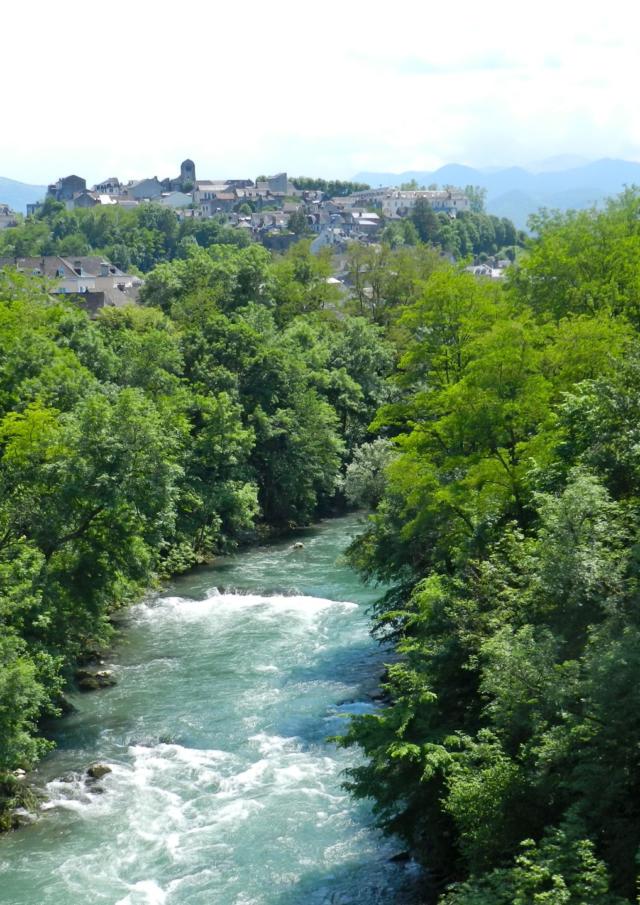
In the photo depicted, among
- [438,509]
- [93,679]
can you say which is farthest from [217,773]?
[438,509]

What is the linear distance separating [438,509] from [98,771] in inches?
431

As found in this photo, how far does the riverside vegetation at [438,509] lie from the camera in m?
15.8

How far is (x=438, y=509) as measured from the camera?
2698 centimetres

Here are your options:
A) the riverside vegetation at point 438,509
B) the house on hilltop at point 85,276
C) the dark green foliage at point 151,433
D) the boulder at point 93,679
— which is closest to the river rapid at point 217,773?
the boulder at point 93,679

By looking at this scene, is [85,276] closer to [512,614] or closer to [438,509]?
[438,509]

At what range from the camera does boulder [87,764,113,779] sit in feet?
83.5

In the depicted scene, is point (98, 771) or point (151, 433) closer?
point (98, 771)

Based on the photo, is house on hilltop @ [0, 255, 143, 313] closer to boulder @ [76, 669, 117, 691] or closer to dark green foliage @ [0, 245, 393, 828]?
dark green foliage @ [0, 245, 393, 828]

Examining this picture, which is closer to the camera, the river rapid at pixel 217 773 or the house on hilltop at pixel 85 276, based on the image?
the river rapid at pixel 217 773

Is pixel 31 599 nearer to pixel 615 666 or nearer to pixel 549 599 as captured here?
pixel 549 599

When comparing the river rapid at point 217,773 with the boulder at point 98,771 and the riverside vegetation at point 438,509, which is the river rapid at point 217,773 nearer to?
the boulder at point 98,771

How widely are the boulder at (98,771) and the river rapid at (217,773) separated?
188 millimetres

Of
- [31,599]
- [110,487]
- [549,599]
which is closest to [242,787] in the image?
[31,599]

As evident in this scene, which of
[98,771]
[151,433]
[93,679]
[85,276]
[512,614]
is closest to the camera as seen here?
[512,614]
